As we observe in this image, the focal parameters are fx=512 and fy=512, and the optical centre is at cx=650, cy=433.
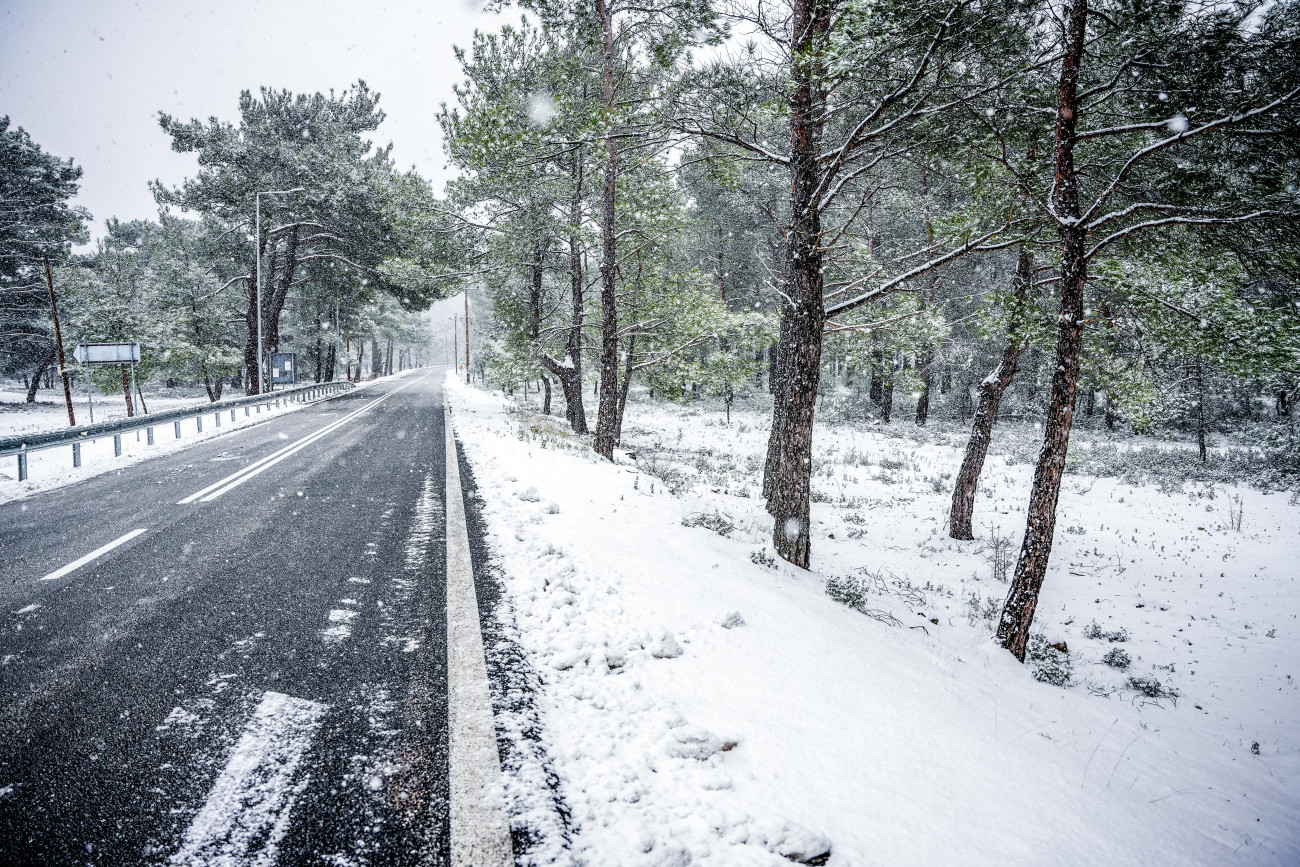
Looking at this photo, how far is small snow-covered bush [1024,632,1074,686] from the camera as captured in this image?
16.4 feet

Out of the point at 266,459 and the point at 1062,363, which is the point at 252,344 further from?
the point at 1062,363

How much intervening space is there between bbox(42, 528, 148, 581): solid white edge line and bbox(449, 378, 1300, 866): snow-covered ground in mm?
3706

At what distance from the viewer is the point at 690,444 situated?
61.7 feet

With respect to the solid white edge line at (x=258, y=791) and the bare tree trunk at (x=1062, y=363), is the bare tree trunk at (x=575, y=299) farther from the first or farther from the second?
the solid white edge line at (x=258, y=791)

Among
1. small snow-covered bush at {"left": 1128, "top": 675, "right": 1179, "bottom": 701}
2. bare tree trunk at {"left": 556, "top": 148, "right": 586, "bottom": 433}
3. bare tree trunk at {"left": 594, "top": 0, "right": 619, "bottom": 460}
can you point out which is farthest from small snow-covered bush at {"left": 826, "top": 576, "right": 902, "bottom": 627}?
bare tree trunk at {"left": 556, "top": 148, "right": 586, "bottom": 433}

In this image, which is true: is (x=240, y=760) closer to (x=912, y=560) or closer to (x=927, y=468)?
(x=912, y=560)

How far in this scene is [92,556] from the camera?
16.2ft

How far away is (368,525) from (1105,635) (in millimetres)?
9037

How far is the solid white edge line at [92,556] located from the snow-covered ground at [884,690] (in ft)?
12.2

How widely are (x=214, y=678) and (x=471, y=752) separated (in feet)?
5.87

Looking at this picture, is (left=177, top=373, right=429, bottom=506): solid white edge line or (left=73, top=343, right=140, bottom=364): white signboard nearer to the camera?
(left=177, top=373, right=429, bottom=506): solid white edge line

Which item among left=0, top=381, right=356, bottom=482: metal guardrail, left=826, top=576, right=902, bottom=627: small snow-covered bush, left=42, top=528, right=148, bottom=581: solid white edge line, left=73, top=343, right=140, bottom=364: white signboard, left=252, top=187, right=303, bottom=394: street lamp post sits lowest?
left=826, top=576, right=902, bottom=627: small snow-covered bush

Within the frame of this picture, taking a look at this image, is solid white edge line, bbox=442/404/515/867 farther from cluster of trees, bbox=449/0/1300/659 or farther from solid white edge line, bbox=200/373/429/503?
solid white edge line, bbox=200/373/429/503

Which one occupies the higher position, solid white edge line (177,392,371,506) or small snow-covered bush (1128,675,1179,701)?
solid white edge line (177,392,371,506)
